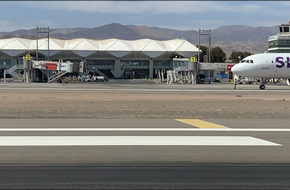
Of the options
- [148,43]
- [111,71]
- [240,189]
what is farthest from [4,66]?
[240,189]

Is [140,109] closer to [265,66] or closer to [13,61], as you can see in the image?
[265,66]

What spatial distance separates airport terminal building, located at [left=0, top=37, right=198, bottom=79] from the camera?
112 meters

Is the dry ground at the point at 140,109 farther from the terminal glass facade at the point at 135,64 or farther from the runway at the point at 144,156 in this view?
the terminal glass facade at the point at 135,64

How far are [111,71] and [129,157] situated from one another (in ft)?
361

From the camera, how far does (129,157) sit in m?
9.09

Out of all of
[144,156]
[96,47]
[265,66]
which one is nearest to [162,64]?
[96,47]

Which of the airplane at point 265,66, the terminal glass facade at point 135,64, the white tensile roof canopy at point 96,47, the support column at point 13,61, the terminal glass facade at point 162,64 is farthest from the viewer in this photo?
the terminal glass facade at point 162,64

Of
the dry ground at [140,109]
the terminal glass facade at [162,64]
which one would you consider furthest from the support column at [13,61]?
the dry ground at [140,109]

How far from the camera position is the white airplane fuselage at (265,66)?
48.4 metres

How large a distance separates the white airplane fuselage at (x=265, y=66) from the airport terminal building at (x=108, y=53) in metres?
63.8

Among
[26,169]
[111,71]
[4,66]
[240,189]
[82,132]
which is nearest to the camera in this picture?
[240,189]

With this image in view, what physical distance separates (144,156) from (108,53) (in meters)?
108

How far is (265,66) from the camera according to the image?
4847 centimetres

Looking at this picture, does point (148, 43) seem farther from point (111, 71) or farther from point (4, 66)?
point (4, 66)
